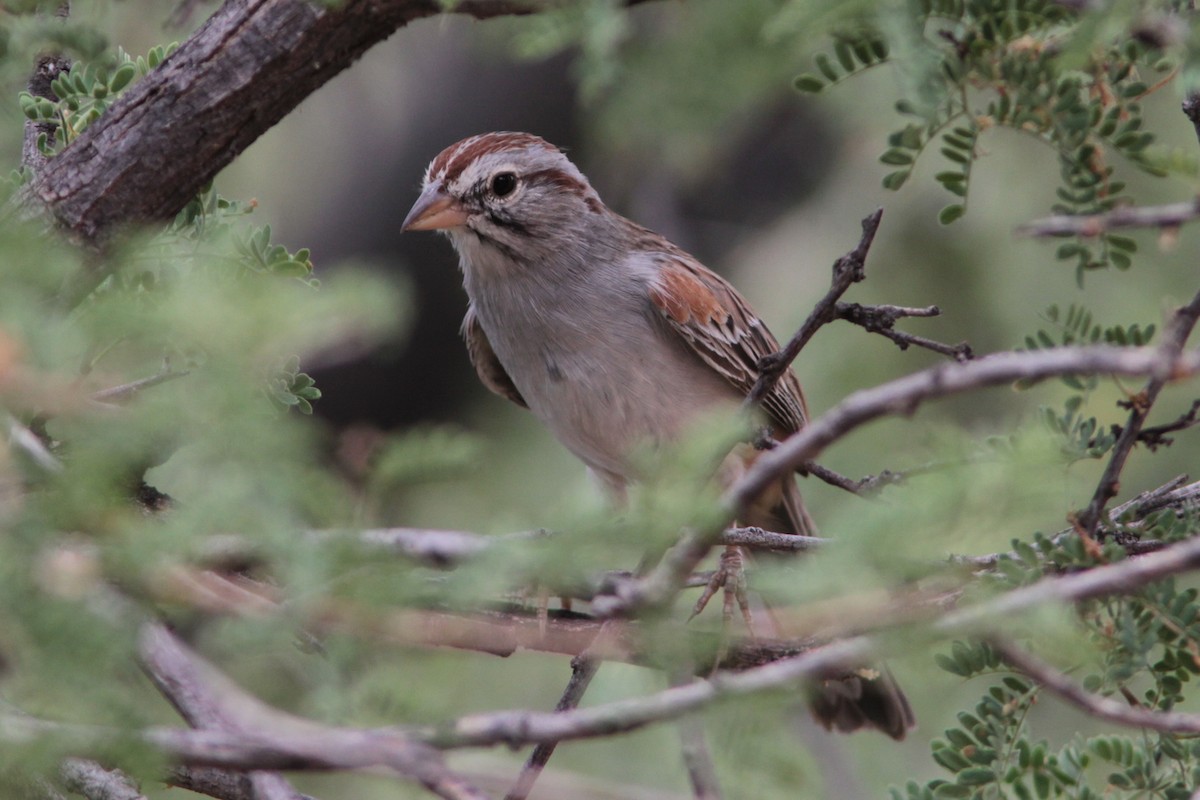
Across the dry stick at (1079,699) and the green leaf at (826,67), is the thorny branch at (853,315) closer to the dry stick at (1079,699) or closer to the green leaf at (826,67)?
the green leaf at (826,67)

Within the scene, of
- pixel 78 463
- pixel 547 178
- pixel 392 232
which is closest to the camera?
pixel 78 463

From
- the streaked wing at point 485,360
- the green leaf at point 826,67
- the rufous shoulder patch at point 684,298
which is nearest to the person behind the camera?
the green leaf at point 826,67

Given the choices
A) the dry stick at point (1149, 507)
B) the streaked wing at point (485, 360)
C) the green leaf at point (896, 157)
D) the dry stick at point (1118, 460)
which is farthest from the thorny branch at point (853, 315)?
the streaked wing at point (485, 360)

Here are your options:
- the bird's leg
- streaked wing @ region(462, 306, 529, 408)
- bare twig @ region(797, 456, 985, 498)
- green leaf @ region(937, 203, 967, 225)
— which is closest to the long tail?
the bird's leg

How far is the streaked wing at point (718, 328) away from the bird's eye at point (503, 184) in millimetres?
596

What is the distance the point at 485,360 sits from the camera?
485cm

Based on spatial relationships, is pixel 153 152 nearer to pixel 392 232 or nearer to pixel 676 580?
pixel 676 580

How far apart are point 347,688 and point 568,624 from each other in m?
1.40

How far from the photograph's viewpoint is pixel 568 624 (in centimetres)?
331

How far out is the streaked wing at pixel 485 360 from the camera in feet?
15.6

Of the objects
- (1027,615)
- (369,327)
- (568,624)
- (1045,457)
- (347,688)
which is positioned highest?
(369,327)

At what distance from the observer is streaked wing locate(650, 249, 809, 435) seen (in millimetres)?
4414

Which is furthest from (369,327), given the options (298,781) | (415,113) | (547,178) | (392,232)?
(415,113)

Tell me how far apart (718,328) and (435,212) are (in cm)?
106
